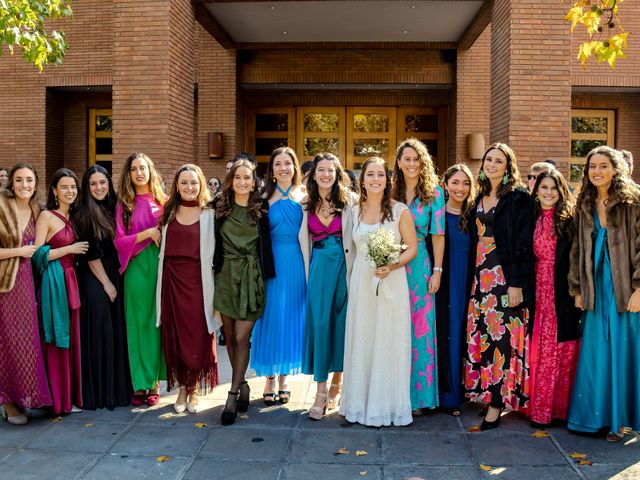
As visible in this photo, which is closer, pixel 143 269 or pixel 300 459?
pixel 300 459

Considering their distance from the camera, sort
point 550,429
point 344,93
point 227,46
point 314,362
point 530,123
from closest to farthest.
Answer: point 550,429 → point 314,362 → point 530,123 → point 227,46 → point 344,93

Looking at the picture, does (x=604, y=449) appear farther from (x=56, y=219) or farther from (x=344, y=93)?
(x=344, y=93)

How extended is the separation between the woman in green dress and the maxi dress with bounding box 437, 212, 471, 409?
2.49 meters

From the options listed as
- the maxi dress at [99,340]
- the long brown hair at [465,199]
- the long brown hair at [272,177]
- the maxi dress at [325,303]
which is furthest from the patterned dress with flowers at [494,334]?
the maxi dress at [99,340]

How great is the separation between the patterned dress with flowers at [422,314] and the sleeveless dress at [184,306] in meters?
1.78

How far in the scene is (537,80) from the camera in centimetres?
965

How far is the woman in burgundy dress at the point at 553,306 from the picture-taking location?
479 cm

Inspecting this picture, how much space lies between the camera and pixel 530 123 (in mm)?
9703

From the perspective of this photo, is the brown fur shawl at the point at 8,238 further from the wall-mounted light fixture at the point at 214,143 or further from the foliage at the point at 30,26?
the wall-mounted light fixture at the point at 214,143

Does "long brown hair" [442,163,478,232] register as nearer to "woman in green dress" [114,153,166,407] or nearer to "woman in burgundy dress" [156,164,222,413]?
"woman in burgundy dress" [156,164,222,413]

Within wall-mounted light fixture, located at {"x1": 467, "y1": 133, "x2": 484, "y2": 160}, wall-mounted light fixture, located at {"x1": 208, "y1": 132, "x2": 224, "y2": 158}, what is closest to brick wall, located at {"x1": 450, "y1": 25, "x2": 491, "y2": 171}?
wall-mounted light fixture, located at {"x1": 467, "y1": 133, "x2": 484, "y2": 160}

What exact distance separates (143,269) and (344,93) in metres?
11.7

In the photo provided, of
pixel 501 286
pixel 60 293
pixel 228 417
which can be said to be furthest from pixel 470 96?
pixel 60 293

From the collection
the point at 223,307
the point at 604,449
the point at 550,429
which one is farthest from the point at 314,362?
the point at 604,449
